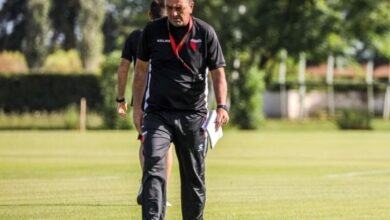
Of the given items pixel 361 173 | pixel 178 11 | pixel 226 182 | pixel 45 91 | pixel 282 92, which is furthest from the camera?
pixel 282 92

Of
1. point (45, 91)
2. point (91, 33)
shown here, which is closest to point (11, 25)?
point (91, 33)

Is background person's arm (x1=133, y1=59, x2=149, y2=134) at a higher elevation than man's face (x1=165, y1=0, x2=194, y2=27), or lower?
lower

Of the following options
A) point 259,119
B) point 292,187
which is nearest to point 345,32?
point 259,119

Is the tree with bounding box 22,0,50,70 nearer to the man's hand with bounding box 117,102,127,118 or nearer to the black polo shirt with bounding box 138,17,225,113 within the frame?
the man's hand with bounding box 117,102,127,118

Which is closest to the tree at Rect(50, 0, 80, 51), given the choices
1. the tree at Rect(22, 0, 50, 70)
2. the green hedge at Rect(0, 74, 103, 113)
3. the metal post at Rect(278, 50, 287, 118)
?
the tree at Rect(22, 0, 50, 70)

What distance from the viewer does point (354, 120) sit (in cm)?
4766

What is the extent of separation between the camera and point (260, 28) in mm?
54594

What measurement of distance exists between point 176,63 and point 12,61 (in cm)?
6963

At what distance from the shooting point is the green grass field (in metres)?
11.6

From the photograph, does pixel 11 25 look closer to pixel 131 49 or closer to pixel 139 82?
pixel 131 49

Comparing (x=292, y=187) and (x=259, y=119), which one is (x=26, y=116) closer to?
(x=259, y=119)

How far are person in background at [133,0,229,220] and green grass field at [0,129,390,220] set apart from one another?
1.80 m

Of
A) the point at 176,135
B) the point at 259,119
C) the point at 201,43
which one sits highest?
the point at 201,43

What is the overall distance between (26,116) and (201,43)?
41241 mm
